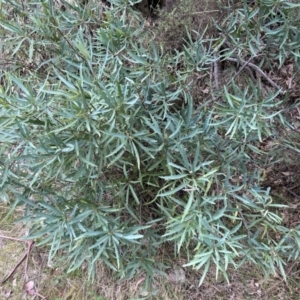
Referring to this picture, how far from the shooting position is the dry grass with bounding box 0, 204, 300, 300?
5.50ft

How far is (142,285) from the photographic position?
5.68 ft

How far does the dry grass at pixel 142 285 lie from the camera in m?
1.68

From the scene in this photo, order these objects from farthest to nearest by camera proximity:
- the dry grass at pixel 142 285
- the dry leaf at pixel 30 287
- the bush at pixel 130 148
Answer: the dry leaf at pixel 30 287
the dry grass at pixel 142 285
the bush at pixel 130 148

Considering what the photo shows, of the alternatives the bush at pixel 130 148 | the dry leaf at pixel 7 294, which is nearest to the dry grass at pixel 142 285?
the dry leaf at pixel 7 294

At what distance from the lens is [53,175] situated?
1.33 meters

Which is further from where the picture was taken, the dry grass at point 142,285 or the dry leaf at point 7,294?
the dry leaf at point 7,294

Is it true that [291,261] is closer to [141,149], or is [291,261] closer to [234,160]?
[234,160]

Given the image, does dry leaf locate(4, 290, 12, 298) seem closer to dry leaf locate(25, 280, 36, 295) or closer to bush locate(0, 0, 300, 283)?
dry leaf locate(25, 280, 36, 295)

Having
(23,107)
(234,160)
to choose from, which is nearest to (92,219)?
(23,107)

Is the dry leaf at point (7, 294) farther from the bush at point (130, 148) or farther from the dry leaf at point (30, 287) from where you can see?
the bush at point (130, 148)

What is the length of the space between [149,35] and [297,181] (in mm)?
1004

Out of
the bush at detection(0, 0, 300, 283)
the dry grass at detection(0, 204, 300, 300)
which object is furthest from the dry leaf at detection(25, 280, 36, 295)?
the bush at detection(0, 0, 300, 283)

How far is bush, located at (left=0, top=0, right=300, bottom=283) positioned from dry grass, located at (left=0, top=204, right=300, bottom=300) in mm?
120

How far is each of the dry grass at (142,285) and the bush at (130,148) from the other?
0.12 m
